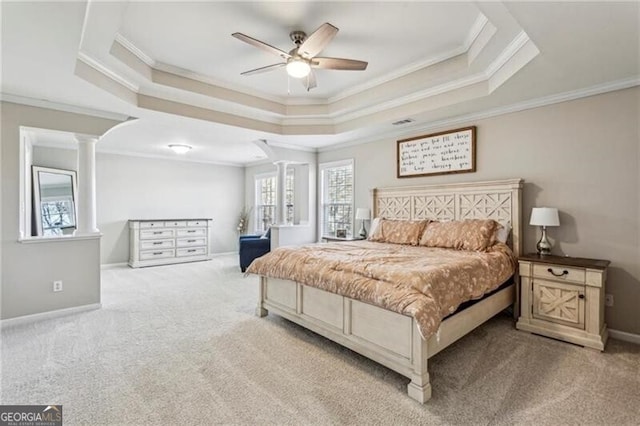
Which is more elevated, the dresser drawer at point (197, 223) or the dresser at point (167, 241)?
the dresser drawer at point (197, 223)

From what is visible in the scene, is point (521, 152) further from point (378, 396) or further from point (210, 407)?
point (210, 407)

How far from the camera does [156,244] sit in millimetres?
6859

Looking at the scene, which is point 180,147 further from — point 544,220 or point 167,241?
point 544,220

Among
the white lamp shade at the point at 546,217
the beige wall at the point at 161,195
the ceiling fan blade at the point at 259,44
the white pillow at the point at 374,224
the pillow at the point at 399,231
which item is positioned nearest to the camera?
the ceiling fan blade at the point at 259,44

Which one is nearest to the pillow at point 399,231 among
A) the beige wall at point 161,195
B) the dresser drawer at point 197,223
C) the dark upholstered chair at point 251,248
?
the dark upholstered chair at point 251,248

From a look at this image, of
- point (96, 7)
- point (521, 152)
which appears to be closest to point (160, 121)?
point (96, 7)

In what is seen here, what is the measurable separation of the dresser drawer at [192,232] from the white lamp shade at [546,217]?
21.8 ft

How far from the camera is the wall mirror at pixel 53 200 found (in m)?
5.41

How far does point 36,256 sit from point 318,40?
394 cm

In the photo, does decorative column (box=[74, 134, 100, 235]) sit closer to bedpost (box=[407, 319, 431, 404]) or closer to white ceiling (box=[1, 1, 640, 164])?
white ceiling (box=[1, 1, 640, 164])

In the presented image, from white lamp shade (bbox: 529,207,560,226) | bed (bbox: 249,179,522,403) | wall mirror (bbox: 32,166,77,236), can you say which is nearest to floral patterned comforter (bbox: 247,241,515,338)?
bed (bbox: 249,179,522,403)

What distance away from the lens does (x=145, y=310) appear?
3.87 meters

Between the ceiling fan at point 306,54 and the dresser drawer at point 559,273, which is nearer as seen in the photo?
the ceiling fan at point 306,54

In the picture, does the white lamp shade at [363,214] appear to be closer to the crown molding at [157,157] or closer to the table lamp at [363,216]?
the table lamp at [363,216]
